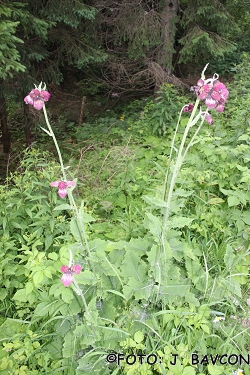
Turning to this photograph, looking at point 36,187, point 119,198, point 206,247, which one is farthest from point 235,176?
point 36,187

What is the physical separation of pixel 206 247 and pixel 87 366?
132 centimetres

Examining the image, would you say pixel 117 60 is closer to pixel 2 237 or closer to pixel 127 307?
pixel 2 237

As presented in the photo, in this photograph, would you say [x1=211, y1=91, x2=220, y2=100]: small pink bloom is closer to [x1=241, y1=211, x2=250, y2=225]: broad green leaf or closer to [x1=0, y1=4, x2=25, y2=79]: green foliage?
[x1=241, y1=211, x2=250, y2=225]: broad green leaf

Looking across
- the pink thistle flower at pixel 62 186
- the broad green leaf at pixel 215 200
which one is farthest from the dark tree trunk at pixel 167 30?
the pink thistle flower at pixel 62 186

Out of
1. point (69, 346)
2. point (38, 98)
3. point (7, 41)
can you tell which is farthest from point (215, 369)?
point (7, 41)

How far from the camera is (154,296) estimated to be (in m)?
1.90

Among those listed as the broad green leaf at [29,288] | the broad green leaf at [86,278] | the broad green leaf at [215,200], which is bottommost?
the broad green leaf at [29,288]

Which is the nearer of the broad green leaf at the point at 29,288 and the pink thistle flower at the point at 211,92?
the pink thistle flower at the point at 211,92

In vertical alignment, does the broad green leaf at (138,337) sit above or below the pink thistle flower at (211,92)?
below

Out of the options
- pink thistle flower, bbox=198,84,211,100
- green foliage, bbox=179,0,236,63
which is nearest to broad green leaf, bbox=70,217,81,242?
pink thistle flower, bbox=198,84,211,100

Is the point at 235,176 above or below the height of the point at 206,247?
above

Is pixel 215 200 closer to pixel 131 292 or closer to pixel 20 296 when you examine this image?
pixel 131 292

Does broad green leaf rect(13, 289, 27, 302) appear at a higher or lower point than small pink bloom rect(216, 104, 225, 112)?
lower

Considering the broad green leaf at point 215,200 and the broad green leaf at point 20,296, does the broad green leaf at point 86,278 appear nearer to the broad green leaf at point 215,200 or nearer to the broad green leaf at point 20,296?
the broad green leaf at point 20,296
